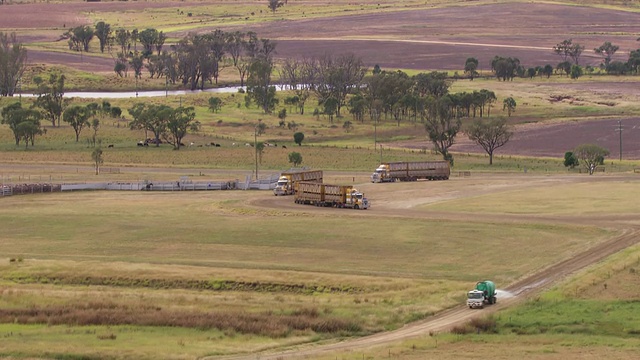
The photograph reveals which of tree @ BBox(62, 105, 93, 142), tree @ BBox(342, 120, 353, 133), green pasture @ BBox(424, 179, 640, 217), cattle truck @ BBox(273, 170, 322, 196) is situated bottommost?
green pasture @ BBox(424, 179, 640, 217)

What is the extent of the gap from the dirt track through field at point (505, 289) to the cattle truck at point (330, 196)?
1097 millimetres

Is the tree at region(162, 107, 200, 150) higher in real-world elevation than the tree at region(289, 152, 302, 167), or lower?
higher

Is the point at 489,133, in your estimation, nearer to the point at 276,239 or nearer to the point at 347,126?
the point at 347,126

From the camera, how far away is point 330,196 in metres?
97.1

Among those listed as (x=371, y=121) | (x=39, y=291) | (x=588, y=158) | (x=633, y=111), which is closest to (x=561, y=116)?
(x=633, y=111)

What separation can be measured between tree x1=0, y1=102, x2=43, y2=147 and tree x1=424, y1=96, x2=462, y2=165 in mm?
51451

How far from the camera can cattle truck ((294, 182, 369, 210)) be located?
312 feet

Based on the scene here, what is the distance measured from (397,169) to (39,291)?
193ft

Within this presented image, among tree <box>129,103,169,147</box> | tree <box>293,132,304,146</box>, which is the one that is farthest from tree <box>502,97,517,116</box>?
tree <box>129,103,169,147</box>

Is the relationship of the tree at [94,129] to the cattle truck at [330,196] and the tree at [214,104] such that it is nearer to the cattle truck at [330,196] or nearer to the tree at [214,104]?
the tree at [214,104]

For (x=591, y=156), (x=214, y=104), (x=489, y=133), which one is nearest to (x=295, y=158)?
(x=489, y=133)

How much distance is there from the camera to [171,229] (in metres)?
84.8

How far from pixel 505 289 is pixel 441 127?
99.1 metres

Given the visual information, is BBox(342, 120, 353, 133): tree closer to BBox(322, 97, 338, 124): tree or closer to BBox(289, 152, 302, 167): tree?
BBox(322, 97, 338, 124): tree
